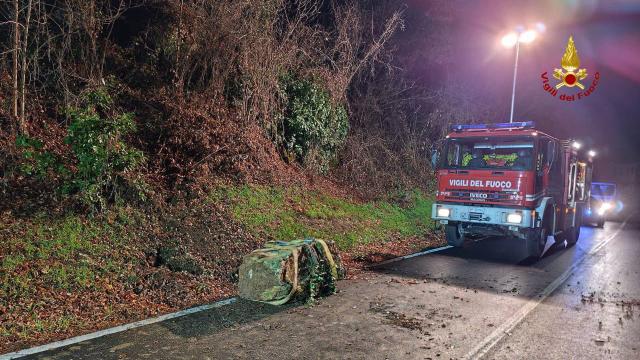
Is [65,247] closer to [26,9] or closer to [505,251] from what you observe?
[26,9]

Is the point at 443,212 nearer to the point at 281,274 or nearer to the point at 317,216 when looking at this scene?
the point at 317,216

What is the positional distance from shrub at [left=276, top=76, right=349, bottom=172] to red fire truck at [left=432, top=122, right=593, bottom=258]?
4.60 meters

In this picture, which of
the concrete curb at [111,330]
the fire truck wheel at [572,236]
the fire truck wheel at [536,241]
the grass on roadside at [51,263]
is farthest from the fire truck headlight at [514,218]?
the grass on roadside at [51,263]

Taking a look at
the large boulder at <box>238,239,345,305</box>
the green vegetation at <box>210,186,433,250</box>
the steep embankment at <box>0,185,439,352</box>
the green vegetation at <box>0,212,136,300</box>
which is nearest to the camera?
the steep embankment at <box>0,185,439,352</box>

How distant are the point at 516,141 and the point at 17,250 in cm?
978

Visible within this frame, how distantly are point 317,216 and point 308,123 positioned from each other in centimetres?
368

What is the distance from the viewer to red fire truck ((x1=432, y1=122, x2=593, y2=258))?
9844mm

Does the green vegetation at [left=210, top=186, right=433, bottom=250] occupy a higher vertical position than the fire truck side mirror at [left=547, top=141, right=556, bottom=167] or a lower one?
lower

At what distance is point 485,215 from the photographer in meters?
10.2

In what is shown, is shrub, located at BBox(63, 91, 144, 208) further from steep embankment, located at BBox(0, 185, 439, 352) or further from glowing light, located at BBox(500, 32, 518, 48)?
glowing light, located at BBox(500, 32, 518, 48)

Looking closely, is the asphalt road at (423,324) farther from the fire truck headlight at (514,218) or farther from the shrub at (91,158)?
the shrub at (91,158)

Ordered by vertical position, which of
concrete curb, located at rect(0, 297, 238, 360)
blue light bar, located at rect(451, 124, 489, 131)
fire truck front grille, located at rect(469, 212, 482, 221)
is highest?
blue light bar, located at rect(451, 124, 489, 131)

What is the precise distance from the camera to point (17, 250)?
20.1 ft

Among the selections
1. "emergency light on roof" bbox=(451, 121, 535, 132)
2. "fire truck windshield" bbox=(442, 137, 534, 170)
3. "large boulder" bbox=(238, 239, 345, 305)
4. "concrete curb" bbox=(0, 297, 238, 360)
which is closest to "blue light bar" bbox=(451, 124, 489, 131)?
"emergency light on roof" bbox=(451, 121, 535, 132)
